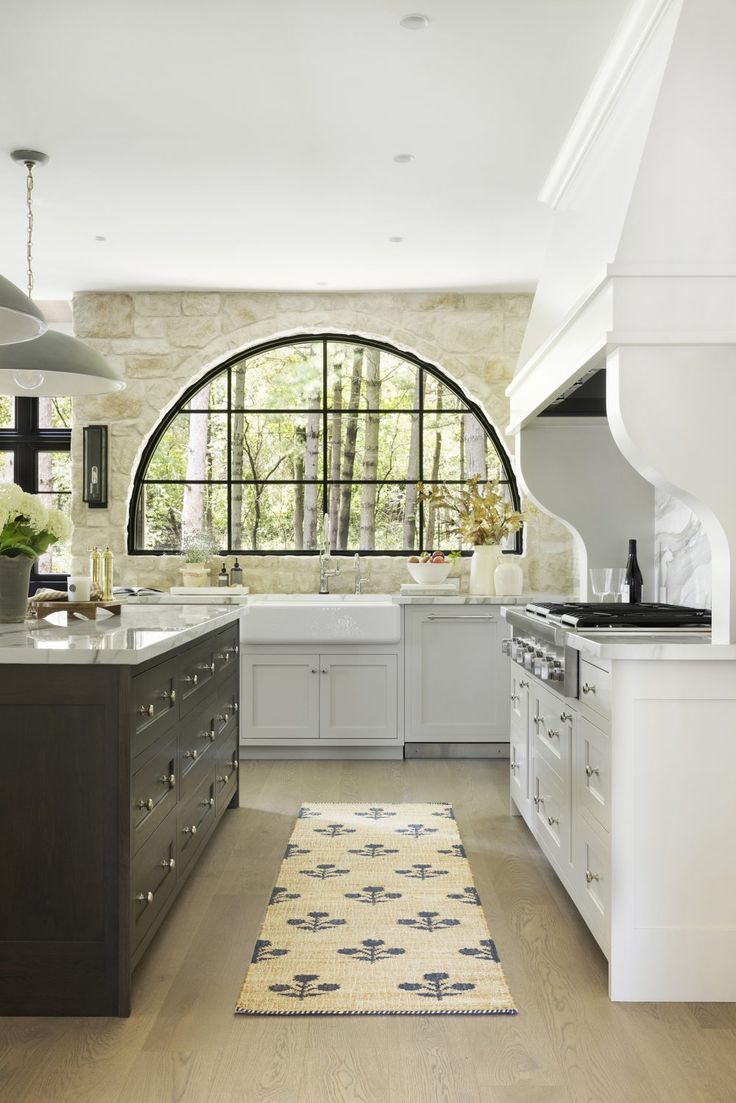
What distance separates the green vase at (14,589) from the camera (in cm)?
320

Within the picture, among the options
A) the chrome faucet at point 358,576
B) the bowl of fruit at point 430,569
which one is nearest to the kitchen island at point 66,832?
the bowl of fruit at point 430,569

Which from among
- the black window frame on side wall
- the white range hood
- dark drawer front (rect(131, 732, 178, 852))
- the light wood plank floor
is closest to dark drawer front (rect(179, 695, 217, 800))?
dark drawer front (rect(131, 732, 178, 852))

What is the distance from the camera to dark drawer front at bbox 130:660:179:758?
247cm

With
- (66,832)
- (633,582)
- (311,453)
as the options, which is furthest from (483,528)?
(66,832)

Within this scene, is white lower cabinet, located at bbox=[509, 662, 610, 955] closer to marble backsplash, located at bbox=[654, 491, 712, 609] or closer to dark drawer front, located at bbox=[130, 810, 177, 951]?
marble backsplash, located at bbox=[654, 491, 712, 609]

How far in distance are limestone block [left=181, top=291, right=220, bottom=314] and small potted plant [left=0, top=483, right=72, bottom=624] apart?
3017 mm

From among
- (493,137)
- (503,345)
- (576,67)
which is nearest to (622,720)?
(576,67)

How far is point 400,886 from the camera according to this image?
10.9 feet

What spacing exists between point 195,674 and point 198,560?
105 inches

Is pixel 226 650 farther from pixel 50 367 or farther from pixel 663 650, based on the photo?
pixel 663 650

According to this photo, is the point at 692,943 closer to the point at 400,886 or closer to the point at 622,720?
the point at 622,720

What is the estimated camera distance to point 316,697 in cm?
534

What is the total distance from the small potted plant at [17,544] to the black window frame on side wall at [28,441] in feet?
11.4

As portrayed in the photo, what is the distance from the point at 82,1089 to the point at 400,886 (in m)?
1.46
